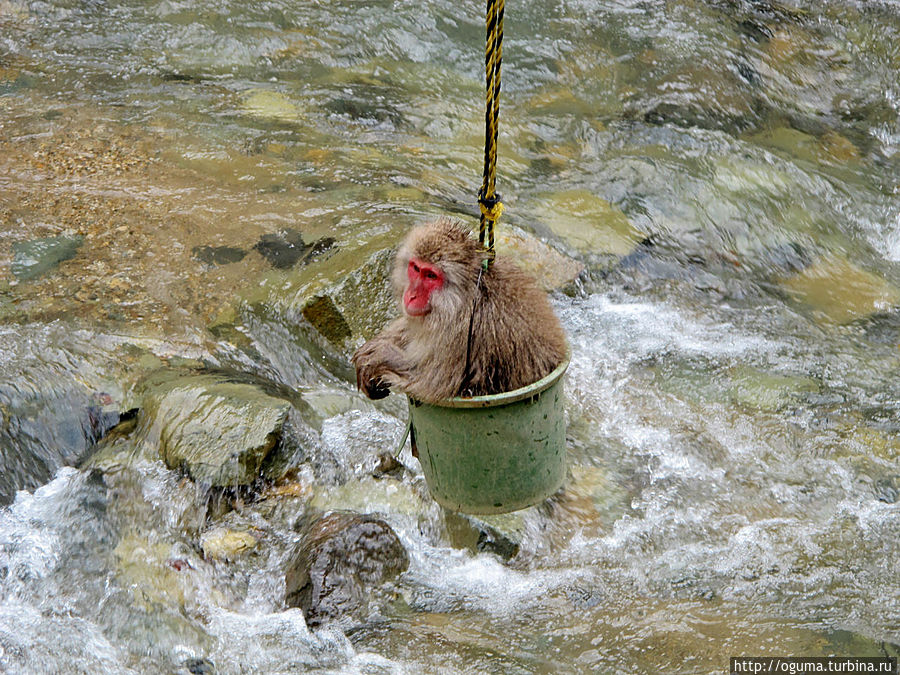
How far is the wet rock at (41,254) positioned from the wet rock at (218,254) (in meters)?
0.78

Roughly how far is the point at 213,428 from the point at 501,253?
235 centimetres

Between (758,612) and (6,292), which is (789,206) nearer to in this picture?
(758,612)

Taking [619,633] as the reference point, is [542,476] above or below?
above

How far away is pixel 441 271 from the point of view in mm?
3400

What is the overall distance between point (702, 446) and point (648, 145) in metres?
3.80

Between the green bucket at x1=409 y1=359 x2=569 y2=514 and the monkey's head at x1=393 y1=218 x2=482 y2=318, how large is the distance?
0.38m

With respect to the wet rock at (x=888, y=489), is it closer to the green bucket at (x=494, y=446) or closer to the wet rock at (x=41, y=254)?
the green bucket at (x=494, y=446)

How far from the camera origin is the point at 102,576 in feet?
13.6

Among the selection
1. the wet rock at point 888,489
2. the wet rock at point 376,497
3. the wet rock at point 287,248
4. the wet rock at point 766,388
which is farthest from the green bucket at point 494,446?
the wet rock at point 287,248

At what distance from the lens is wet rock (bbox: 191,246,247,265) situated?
584cm

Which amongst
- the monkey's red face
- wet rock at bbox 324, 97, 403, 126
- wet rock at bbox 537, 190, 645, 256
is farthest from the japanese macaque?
wet rock at bbox 324, 97, 403, 126

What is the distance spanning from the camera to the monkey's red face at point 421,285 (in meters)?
3.40

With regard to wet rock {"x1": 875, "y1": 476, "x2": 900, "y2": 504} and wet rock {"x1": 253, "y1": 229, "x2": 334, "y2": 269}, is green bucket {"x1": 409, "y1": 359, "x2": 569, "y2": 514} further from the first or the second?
wet rock {"x1": 253, "y1": 229, "x2": 334, "y2": 269}

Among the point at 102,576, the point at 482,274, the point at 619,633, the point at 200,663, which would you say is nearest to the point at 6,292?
the point at 102,576
